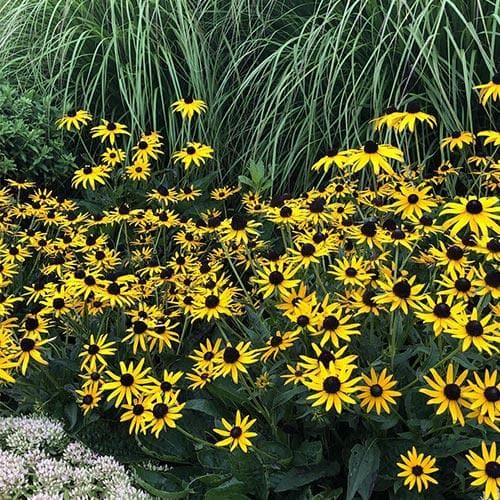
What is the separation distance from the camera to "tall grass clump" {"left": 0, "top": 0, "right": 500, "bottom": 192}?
2.78 m

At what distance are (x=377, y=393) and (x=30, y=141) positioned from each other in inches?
78.8

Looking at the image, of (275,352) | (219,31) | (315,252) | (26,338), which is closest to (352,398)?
(275,352)

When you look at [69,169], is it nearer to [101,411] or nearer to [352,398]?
[101,411]

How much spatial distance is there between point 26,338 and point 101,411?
33cm

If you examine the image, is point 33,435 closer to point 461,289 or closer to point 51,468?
point 51,468

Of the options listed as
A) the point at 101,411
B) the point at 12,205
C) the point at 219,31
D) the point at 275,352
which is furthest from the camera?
the point at 219,31

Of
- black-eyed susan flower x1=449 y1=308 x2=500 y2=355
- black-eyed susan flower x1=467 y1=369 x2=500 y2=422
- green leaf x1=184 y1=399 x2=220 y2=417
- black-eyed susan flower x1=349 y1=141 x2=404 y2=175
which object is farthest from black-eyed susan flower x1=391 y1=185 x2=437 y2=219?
green leaf x1=184 y1=399 x2=220 y2=417

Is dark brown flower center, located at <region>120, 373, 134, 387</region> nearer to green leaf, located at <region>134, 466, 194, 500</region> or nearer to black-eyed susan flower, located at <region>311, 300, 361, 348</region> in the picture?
green leaf, located at <region>134, 466, 194, 500</region>

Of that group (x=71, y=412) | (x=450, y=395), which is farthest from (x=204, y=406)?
(x=450, y=395)

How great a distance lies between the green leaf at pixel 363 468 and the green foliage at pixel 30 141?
71.8 inches


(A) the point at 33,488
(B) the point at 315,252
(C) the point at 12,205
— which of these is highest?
(B) the point at 315,252

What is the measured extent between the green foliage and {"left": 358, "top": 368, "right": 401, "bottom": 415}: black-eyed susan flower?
5.98 ft

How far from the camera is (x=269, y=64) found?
3.12 metres

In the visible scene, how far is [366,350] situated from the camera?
1684mm
